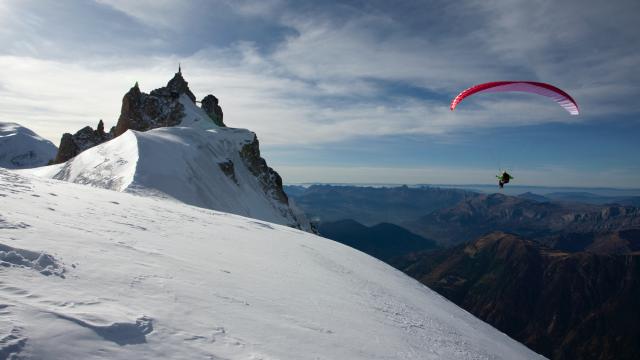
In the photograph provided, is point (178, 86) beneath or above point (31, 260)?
above

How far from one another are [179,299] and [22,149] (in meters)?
208

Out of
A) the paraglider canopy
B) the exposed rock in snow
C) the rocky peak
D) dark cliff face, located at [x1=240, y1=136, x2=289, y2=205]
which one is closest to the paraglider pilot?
the paraglider canopy

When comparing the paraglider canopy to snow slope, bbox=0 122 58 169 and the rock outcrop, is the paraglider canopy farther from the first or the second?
snow slope, bbox=0 122 58 169

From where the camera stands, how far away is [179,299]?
9.10m

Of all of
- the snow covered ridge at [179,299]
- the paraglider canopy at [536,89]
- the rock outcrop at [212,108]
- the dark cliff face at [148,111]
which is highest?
the rock outcrop at [212,108]

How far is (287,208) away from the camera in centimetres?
8662

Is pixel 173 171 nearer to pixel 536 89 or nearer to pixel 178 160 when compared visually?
pixel 178 160

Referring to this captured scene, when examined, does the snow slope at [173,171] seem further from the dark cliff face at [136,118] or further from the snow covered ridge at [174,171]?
the dark cliff face at [136,118]

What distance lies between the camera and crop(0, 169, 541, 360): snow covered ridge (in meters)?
6.55

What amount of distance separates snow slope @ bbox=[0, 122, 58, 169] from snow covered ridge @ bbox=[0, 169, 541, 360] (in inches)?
6937

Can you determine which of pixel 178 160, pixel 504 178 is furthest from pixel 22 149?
pixel 504 178

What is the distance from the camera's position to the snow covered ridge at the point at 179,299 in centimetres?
655

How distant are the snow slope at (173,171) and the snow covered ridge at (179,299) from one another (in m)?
19.9

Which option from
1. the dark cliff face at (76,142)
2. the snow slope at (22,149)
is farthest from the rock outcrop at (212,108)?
the snow slope at (22,149)
